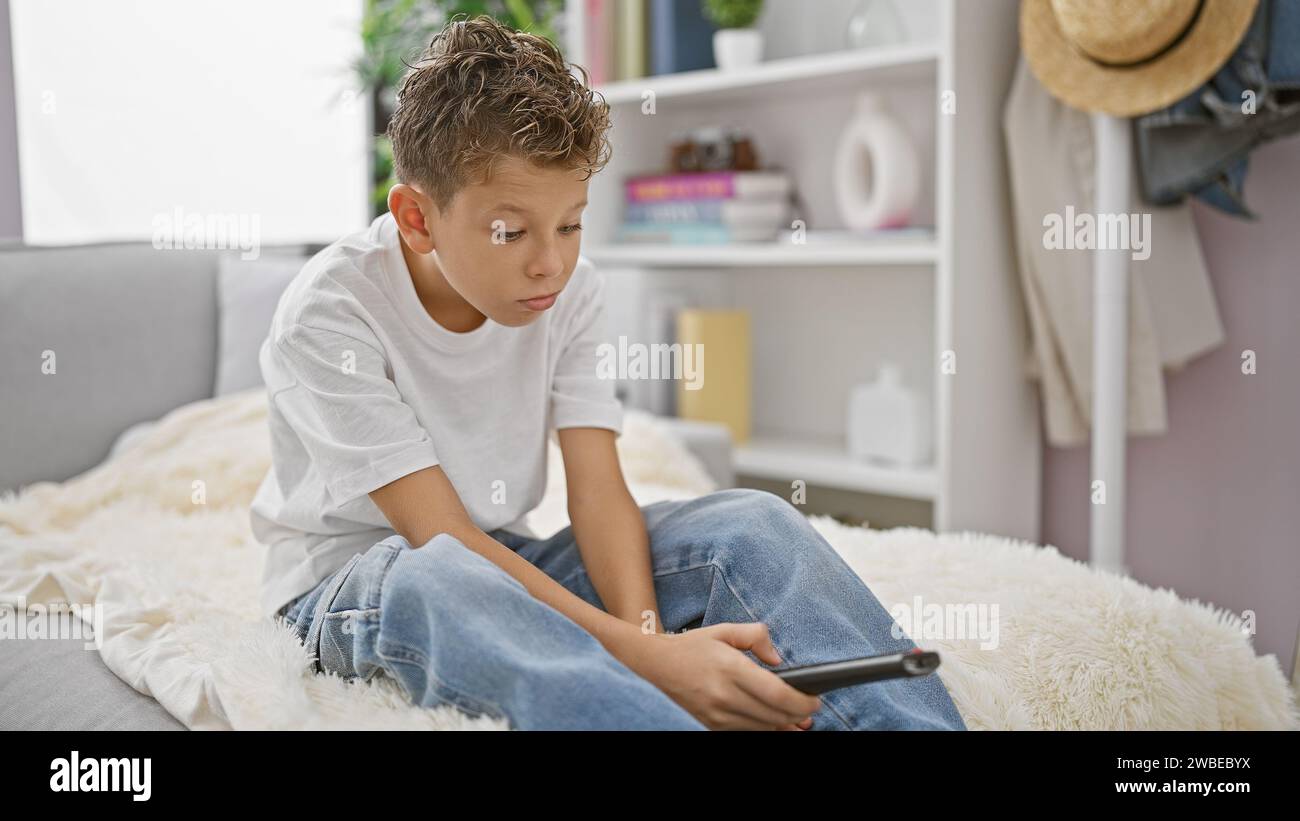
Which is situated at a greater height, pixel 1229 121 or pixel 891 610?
pixel 1229 121

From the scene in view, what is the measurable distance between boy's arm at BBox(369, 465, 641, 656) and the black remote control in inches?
8.4

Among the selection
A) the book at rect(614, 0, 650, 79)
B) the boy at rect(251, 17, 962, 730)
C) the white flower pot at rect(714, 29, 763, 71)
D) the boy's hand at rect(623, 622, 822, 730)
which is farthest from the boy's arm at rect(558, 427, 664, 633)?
the book at rect(614, 0, 650, 79)

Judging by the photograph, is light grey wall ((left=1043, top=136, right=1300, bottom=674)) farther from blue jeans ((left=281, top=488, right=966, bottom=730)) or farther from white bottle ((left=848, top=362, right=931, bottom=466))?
blue jeans ((left=281, top=488, right=966, bottom=730))

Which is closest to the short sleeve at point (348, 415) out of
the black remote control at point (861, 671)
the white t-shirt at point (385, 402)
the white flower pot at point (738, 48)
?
the white t-shirt at point (385, 402)

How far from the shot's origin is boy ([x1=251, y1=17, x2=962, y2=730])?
2.79ft

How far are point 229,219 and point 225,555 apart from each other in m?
1.31

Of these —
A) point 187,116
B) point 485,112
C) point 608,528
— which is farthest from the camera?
point 187,116

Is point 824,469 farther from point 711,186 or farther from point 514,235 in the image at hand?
point 514,235

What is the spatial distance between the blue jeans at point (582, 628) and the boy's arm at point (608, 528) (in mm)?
28

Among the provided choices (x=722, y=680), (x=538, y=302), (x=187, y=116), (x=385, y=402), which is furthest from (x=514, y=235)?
(x=187, y=116)

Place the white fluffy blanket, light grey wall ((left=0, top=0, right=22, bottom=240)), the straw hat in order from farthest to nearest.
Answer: light grey wall ((left=0, top=0, right=22, bottom=240)) → the straw hat → the white fluffy blanket

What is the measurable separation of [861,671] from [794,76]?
57.3 inches

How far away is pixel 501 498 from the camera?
1163mm

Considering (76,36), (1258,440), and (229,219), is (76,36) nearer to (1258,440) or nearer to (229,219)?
(229,219)
